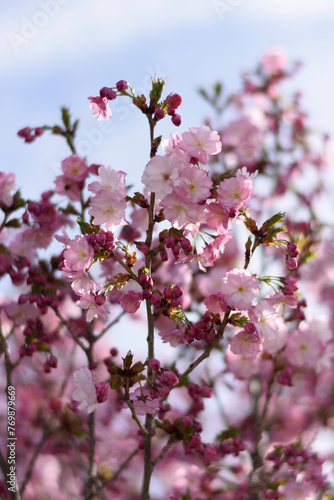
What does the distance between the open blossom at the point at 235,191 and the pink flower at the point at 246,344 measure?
1.54 feet

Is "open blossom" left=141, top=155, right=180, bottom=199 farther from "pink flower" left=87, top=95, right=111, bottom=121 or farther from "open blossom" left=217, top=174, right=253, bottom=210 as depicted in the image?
"pink flower" left=87, top=95, right=111, bottom=121

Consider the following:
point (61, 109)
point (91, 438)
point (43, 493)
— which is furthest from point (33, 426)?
point (61, 109)

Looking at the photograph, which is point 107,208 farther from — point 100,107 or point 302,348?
point 302,348

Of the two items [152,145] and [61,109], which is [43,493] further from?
[152,145]

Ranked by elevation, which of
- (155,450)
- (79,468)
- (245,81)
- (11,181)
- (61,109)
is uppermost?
(245,81)

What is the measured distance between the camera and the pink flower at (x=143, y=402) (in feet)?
6.03

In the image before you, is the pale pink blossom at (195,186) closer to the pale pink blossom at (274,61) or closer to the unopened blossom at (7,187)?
the unopened blossom at (7,187)

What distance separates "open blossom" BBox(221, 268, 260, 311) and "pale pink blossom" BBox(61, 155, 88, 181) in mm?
1241

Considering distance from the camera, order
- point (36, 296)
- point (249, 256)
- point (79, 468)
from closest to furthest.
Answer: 1. point (249, 256)
2. point (36, 296)
3. point (79, 468)

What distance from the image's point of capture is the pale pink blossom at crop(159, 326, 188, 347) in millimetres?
1969

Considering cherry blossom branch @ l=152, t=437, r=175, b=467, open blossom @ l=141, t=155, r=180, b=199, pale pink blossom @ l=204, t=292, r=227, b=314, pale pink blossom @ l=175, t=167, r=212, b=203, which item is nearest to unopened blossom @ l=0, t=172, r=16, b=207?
open blossom @ l=141, t=155, r=180, b=199

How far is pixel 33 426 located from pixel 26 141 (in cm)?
225

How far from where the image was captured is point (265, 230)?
1928 mm

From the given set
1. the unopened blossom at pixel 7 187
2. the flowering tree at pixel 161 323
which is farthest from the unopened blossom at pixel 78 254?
the unopened blossom at pixel 7 187
